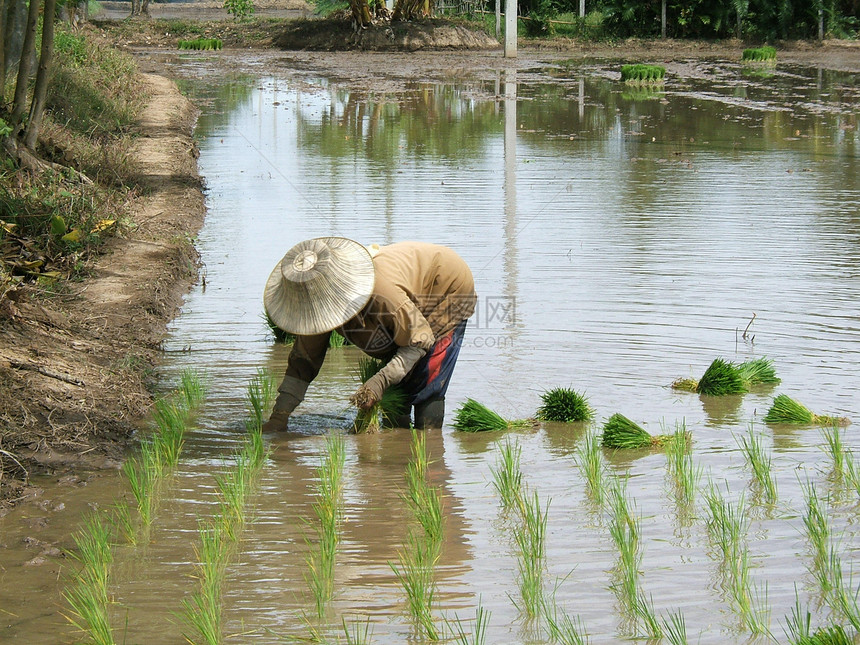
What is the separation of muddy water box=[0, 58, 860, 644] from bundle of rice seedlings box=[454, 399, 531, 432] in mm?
99

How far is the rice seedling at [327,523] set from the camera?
3631 millimetres

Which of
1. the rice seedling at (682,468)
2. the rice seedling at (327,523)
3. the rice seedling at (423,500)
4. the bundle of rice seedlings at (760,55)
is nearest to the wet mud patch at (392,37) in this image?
the bundle of rice seedlings at (760,55)

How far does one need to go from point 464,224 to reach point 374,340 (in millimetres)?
4845

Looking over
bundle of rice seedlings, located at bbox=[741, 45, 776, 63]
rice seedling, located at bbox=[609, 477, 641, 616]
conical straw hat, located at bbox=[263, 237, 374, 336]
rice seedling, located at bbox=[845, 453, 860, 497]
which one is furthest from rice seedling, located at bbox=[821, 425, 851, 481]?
bundle of rice seedlings, located at bbox=[741, 45, 776, 63]

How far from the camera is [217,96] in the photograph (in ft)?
67.9

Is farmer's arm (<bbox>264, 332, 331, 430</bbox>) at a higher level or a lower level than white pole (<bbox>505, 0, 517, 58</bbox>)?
lower

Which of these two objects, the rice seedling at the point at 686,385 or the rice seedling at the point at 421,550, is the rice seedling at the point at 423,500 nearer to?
the rice seedling at the point at 421,550

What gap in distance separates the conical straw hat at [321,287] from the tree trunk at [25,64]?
17.1 ft

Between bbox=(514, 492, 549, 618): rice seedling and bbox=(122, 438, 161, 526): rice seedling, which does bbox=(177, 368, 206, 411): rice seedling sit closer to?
bbox=(122, 438, 161, 526): rice seedling

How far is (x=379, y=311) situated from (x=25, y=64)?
17.7 feet

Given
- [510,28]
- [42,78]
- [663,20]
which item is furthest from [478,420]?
[663,20]

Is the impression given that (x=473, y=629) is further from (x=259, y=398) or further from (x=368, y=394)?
(x=259, y=398)

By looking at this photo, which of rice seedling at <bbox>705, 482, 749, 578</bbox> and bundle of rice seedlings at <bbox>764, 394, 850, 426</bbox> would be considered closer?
rice seedling at <bbox>705, 482, 749, 578</bbox>

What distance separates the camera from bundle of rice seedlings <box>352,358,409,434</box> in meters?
5.21
